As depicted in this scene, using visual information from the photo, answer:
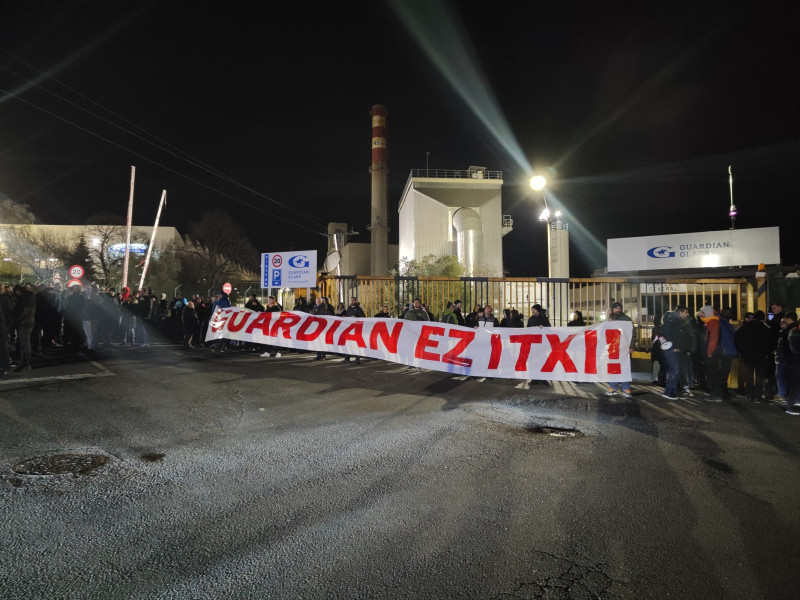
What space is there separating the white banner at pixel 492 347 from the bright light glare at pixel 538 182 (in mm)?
5205

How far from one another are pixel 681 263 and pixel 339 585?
1224 inches

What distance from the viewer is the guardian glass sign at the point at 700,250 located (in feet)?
92.4

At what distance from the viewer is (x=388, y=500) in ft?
13.9

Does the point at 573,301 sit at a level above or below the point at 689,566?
above

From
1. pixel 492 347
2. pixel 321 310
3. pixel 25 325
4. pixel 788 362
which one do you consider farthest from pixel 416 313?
pixel 25 325

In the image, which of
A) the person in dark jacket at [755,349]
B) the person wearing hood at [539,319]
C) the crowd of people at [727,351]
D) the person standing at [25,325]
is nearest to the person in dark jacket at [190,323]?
the person standing at [25,325]

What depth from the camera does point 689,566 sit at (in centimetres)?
326

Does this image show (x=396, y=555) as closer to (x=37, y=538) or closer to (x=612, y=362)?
(x=37, y=538)

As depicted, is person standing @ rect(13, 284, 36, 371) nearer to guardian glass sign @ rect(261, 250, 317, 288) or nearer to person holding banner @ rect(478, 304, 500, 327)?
guardian glass sign @ rect(261, 250, 317, 288)

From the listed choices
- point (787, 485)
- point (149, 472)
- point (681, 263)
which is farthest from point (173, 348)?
point (681, 263)

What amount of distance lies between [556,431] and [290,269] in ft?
38.6

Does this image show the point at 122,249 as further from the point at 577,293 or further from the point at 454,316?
the point at 577,293

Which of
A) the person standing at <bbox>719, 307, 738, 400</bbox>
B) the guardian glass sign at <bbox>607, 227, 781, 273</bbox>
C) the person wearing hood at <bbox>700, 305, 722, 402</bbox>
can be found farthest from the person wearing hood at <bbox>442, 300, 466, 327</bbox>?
the guardian glass sign at <bbox>607, 227, 781, 273</bbox>

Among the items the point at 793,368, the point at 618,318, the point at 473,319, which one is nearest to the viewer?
the point at 793,368
